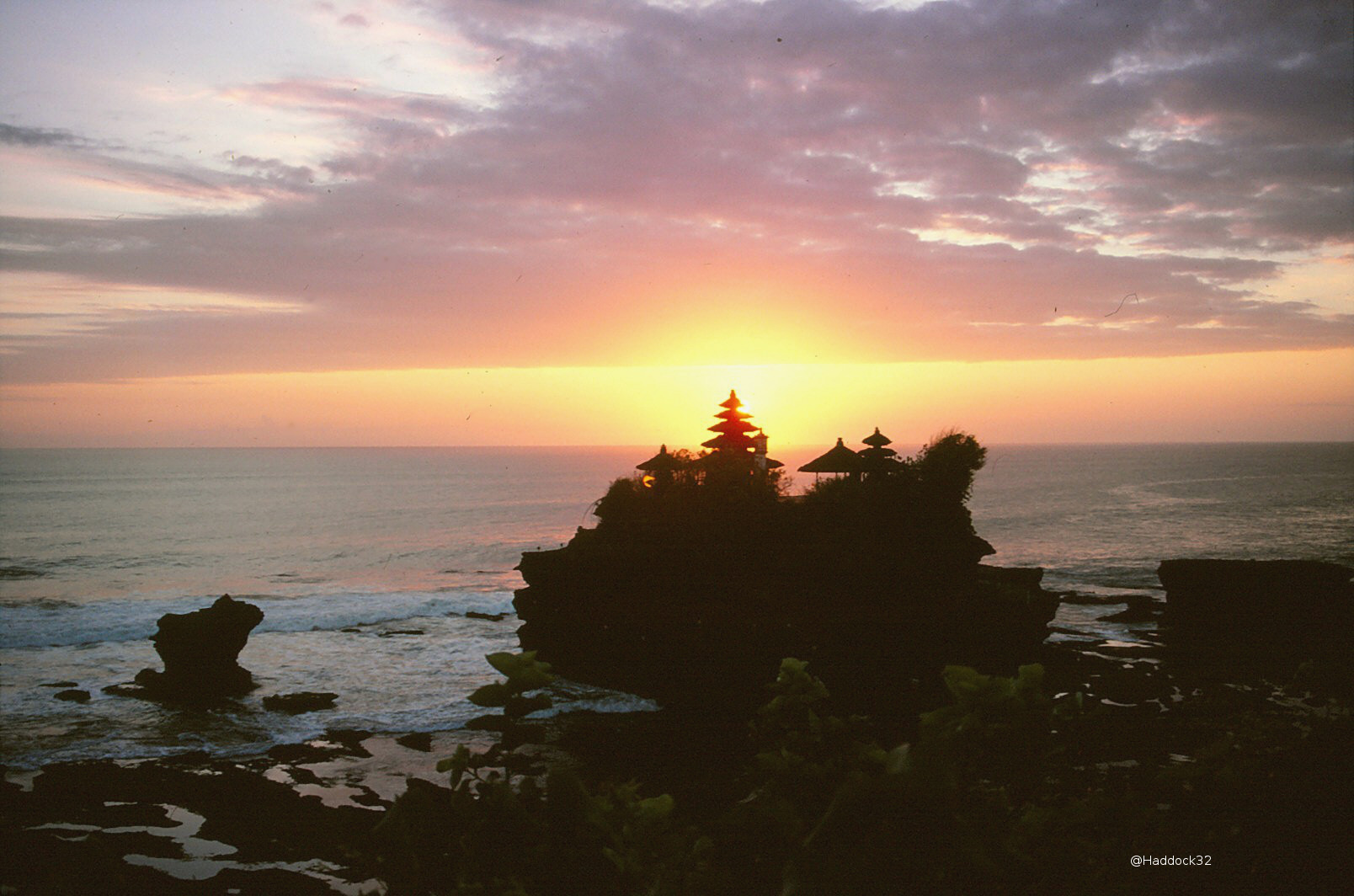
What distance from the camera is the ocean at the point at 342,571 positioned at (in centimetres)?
3072

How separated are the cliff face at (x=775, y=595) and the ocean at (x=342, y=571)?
9.41ft

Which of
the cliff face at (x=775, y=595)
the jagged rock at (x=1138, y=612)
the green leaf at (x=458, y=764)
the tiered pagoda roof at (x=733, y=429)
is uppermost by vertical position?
the tiered pagoda roof at (x=733, y=429)

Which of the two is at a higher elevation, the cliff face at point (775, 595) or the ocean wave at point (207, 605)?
the cliff face at point (775, 595)

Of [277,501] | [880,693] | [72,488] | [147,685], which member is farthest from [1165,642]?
[72,488]

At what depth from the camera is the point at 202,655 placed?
1314 inches

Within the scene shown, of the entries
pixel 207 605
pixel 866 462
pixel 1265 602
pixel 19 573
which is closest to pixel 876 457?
pixel 866 462

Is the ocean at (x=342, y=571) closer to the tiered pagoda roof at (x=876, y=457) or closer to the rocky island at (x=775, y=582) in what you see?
the rocky island at (x=775, y=582)

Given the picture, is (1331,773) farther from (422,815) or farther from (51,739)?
(51,739)

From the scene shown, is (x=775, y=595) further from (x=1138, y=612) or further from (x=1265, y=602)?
(x=1265, y=602)

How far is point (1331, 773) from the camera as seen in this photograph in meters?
4.45

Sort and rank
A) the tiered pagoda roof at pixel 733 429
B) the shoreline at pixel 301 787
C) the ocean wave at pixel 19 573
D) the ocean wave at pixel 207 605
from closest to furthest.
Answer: the shoreline at pixel 301 787 < the tiered pagoda roof at pixel 733 429 < the ocean wave at pixel 207 605 < the ocean wave at pixel 19 573

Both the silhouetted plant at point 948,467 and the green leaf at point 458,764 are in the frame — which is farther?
the silhouetted plant at point 948,467

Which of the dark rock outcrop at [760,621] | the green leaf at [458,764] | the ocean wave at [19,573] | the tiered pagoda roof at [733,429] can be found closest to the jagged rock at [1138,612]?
the dark rock outcrop at [760,621]

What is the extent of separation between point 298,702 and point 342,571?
131 ft
